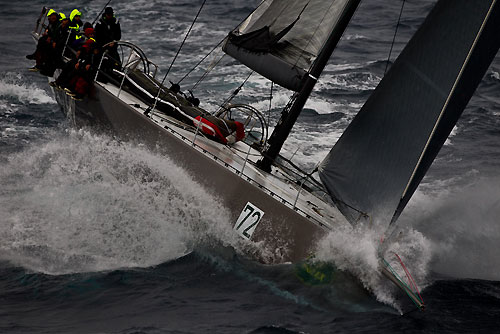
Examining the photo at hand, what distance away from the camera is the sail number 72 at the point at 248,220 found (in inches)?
418

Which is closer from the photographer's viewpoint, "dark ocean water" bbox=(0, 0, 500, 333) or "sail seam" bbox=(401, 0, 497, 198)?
"dark ocean water" bbox=(0, 0, 500, 333)

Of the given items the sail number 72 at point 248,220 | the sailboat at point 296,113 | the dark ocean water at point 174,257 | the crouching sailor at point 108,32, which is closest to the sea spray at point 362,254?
the dark ocean water at point 174,257

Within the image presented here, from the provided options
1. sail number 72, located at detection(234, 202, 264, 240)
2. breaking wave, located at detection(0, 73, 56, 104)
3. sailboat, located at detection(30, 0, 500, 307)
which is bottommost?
breaking wave, located at detection(0, 73, 56, 104)

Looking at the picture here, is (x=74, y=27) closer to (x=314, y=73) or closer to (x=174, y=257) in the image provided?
(x=314, y=73)

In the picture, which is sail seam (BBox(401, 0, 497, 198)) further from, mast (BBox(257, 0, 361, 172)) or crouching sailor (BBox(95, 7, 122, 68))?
crouching sailor (BBox(95, 7, 122, 68))

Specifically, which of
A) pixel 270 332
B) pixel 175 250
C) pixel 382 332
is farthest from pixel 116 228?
pixel 382 332

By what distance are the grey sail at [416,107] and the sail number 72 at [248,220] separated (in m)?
1.19

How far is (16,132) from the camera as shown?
51.9 feet

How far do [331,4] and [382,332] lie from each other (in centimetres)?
512

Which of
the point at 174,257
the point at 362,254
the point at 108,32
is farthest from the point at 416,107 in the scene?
the point at 108,32

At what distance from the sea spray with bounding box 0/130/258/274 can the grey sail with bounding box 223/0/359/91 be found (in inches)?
82.9

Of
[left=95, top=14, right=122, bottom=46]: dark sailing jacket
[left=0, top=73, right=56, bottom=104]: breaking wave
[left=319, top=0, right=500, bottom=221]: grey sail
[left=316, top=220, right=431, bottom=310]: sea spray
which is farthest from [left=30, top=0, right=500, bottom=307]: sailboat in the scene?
[left=0, top=73, right=56, bottom=104]: breaking wave

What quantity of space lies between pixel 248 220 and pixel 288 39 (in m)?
3.04

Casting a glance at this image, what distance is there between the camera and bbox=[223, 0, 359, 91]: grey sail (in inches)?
461
